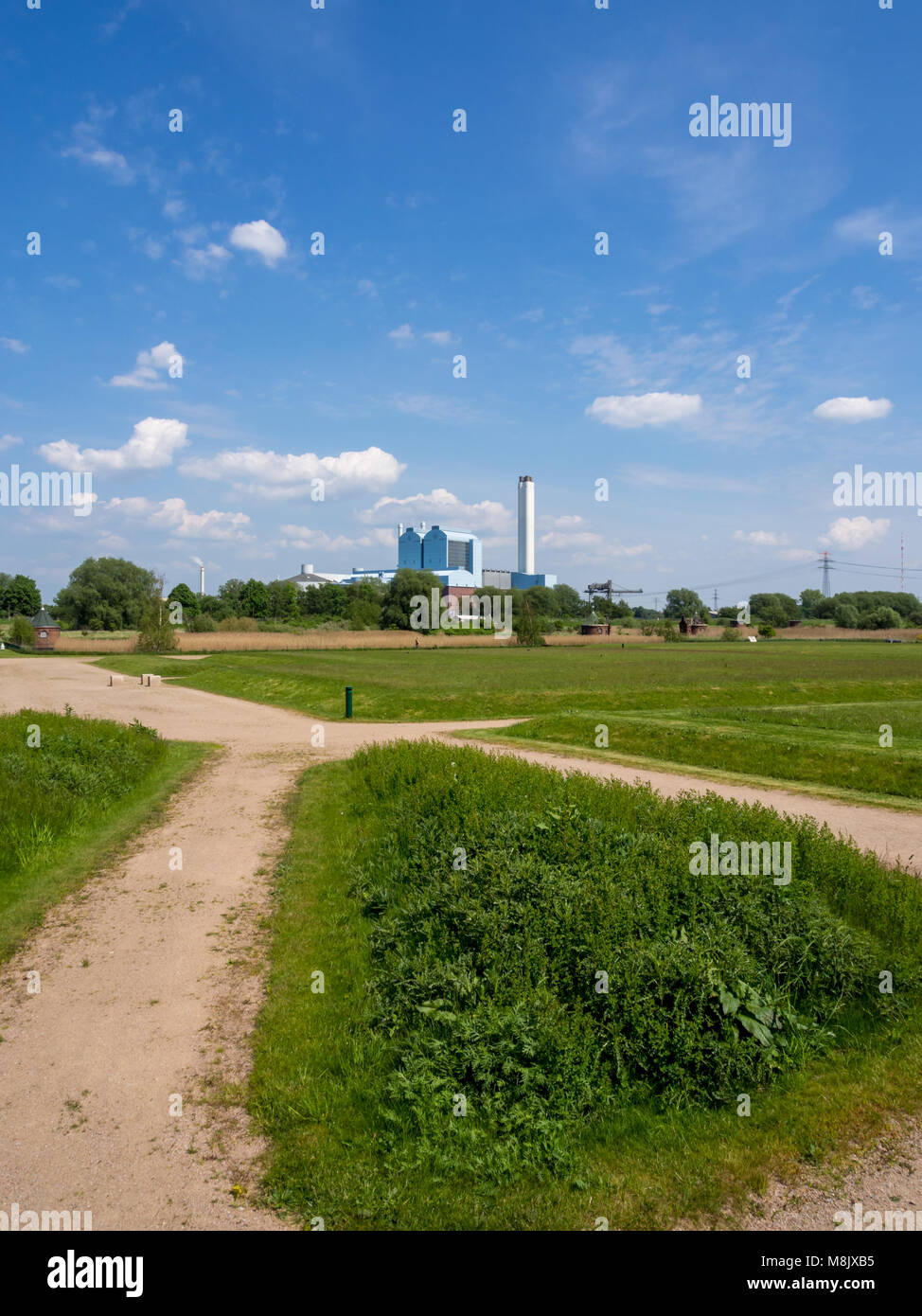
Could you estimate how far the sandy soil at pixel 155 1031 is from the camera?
14.5ft

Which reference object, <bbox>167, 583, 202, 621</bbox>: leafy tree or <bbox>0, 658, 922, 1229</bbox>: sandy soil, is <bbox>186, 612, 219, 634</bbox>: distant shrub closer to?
<bbox>167, 583, 202, 621</bbox>: leafy tree

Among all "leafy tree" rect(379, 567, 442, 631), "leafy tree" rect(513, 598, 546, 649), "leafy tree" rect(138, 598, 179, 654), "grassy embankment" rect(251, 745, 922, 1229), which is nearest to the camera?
"grassy embankment" rect(251, 745, 922, 1229)

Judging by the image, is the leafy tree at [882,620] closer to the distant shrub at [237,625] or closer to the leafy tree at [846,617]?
the leafy tree at [846,617]

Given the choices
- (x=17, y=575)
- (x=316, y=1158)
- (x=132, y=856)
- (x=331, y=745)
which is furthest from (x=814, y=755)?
(x=17, y=575)

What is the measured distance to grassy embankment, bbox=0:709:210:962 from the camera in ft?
31.7

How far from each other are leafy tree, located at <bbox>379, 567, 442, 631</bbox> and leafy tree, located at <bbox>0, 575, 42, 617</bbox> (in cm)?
7788

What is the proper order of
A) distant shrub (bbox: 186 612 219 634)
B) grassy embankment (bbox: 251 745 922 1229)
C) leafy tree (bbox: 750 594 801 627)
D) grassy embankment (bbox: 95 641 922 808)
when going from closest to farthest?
1. grassy embankment (bbox: 251 745 922 1229)
2. grassy embankment (bbox: 95 641 922 808)
3. distant shrub (bbox: 186 612 219 634)
4. leafy tree (bbox: 750 594 801 627)

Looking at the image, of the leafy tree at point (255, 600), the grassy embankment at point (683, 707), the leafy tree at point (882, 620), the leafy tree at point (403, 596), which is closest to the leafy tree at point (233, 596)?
the leafy tree at point (255, 600)

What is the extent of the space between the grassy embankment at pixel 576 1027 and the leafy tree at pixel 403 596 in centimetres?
10165

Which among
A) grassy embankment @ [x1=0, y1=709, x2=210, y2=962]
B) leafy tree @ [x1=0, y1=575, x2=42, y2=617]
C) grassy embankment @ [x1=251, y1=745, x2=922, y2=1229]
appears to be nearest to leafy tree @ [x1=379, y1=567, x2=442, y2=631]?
leafy tree @ [x1=0, y1=575, x2=42, y2=617]

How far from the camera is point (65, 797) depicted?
12.7m

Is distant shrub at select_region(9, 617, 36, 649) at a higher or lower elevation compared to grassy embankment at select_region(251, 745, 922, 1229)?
higher

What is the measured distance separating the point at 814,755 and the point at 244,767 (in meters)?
12.6
